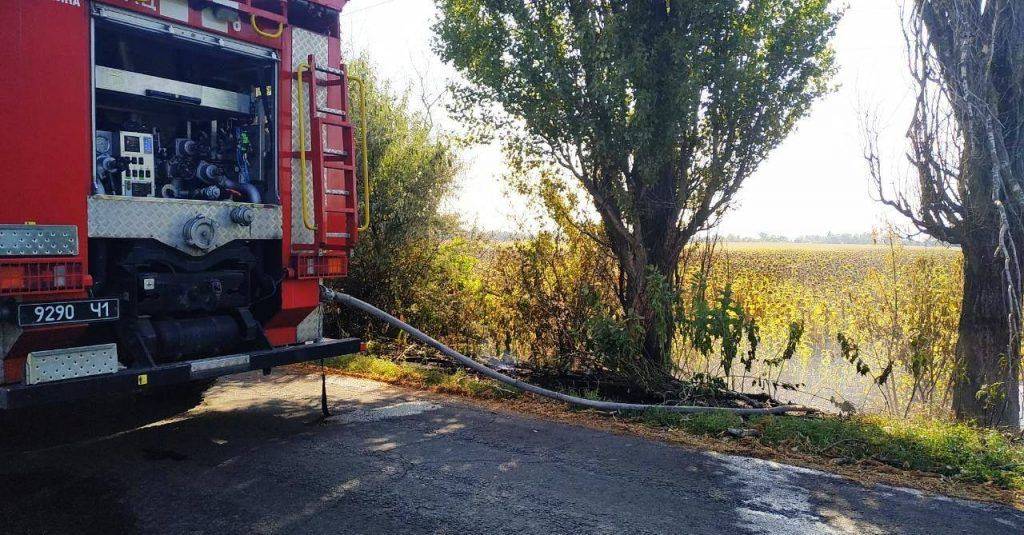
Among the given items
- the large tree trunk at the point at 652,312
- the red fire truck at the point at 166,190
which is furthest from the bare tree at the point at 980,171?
the red fire truck at the point at 166,190

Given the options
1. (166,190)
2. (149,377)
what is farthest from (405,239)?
(149,377)

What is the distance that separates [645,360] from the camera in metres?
7.18

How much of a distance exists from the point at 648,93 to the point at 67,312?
16.8 feet

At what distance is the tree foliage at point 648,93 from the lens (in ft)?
22.2

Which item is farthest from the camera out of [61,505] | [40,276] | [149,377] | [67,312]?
[149,377]

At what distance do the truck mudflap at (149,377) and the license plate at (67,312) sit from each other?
393 millimetres

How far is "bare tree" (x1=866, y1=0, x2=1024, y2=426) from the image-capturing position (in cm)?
634

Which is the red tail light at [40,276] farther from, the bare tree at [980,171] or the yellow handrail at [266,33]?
the bare tree at [980,171]

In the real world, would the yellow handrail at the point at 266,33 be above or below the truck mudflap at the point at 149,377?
above

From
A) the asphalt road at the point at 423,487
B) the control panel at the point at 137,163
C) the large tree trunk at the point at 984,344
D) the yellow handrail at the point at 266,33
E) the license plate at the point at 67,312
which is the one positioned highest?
the yellow handrail at the point at 266,33

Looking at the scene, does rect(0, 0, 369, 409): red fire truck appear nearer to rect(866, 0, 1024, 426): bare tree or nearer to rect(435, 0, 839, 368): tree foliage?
rect(435, 0, 839, 368): tree foliage

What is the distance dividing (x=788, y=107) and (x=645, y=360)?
115 inches

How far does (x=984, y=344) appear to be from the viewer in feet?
21.7

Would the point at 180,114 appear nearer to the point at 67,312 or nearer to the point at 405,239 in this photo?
the point at 67,312
